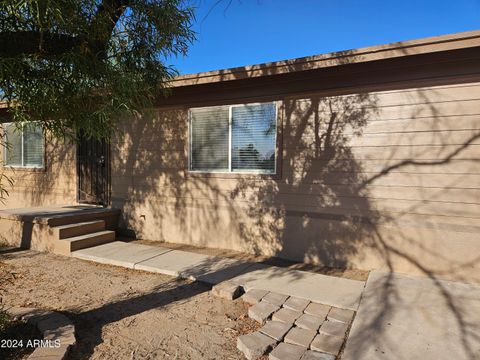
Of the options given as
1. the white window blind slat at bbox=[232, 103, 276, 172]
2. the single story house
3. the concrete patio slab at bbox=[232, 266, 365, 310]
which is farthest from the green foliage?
the concrete patio slab at bbox=[232, 266, 365, 310]

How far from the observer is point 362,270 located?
4.70 meters

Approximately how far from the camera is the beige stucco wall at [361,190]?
411 centimetres

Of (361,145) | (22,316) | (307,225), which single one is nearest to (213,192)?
(307,225)

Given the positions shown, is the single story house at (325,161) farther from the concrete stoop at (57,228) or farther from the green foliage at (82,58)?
the green foliage at (82,58)

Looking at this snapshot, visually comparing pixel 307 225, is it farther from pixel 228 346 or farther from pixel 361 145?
pixel 228 346

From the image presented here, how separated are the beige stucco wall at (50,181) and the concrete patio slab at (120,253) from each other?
2687 millimetres

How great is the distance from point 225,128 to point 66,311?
3.65m

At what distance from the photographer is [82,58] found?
276 centimetres

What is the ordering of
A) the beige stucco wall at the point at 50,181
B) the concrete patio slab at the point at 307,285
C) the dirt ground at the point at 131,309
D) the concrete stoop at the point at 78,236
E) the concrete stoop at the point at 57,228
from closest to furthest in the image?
1. the dirt ground at the point at 131,309
2. the concrete patio slab at the point at 307,285
3. the concrete stoop at the point at 78,236
4. the concrete stoop at the point at 57,228
5. the beige stucco wall at the point at 50,181

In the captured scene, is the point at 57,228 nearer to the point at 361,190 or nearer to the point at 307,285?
the point at 307,285

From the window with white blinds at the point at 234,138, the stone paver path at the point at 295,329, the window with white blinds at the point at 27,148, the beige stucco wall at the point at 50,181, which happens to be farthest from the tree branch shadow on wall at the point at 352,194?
the window with white blinds at the point at 27,148

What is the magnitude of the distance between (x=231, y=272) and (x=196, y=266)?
58 centimetres

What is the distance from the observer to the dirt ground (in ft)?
9.23

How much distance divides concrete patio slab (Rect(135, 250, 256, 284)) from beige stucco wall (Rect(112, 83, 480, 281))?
27.9 inches
